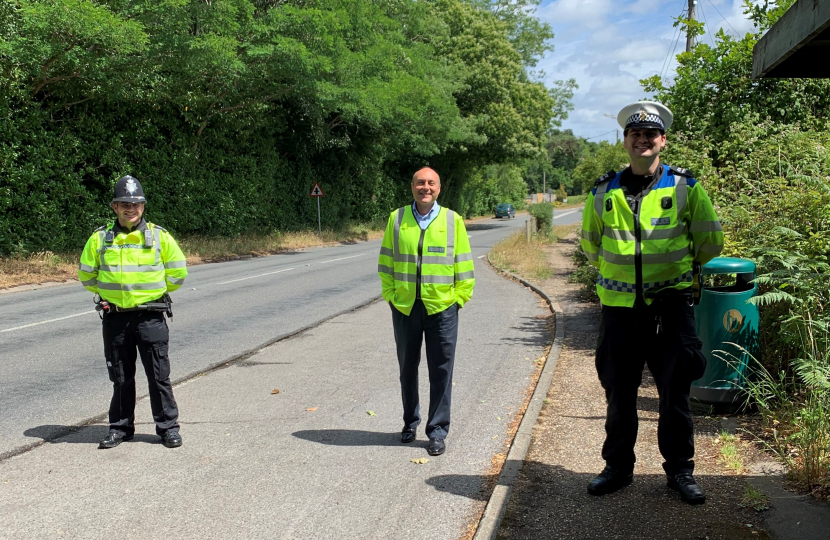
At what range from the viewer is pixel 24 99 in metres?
16.6

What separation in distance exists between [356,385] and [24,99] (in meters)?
13.8

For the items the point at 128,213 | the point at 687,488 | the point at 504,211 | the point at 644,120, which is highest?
the point at 644,120

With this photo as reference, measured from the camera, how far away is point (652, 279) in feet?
12.7

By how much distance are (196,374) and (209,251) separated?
54.3ft

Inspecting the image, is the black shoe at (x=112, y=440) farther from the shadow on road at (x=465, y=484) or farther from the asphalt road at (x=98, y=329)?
the shadow on road at (x=465, y=484)

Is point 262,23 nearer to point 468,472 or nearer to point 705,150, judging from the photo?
point 705,150

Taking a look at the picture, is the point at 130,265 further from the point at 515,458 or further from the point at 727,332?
the point at 727,332

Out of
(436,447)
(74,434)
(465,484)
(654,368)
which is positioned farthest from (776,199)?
(74,434)

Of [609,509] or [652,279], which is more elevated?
[652,279]

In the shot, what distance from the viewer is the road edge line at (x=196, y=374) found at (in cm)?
503

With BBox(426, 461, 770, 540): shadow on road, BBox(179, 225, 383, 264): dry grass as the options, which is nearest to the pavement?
BBox(426, 461, 770, 540): shadow on road

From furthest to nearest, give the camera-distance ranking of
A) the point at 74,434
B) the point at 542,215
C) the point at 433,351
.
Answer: the point at 542,215
the point at 74,434
the point at 433,351

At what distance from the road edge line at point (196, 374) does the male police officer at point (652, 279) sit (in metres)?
3.80

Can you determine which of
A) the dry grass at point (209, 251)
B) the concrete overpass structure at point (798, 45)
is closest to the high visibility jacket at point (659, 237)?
the concrete overpass structure at point (798, 45)
